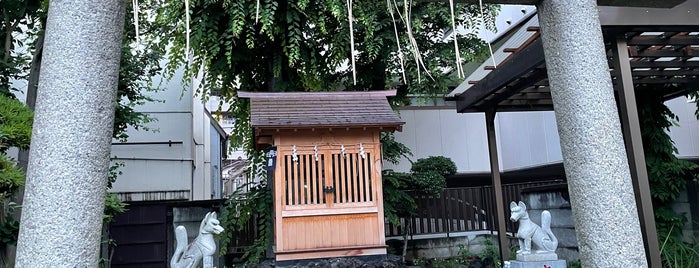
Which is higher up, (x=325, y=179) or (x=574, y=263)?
(x=325, y=179)

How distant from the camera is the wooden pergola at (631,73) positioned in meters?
3.32

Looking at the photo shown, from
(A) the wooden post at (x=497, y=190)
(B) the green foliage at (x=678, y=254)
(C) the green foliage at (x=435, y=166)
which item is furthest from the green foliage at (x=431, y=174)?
(B) the green foliage at (x=678, y=254)

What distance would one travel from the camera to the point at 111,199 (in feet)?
15.8

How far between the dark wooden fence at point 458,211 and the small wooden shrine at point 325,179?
3.48 meters

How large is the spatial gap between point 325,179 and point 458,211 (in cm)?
463

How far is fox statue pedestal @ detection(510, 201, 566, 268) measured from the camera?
4707 mm

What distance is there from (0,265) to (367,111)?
3.92 meters

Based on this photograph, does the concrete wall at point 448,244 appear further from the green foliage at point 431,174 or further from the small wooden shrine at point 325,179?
the small wooden shrine at point 325,179

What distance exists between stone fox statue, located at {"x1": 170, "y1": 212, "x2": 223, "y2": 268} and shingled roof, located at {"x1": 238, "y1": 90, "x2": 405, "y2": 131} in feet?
3.99

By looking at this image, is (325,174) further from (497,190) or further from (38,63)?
(38,63)

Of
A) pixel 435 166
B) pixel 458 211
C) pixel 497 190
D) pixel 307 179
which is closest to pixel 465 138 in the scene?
pixel 458 211

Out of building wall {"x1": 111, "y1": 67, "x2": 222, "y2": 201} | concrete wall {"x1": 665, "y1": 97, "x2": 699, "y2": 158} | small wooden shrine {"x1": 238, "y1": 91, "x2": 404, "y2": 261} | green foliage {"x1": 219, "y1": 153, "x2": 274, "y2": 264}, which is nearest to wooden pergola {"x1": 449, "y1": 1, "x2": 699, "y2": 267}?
small wooden shrine {"x1": 238, "y1": 91, "x2": 404, "y2": 261}

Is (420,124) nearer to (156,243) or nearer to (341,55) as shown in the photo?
(341,55)

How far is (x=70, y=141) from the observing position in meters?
1.43
